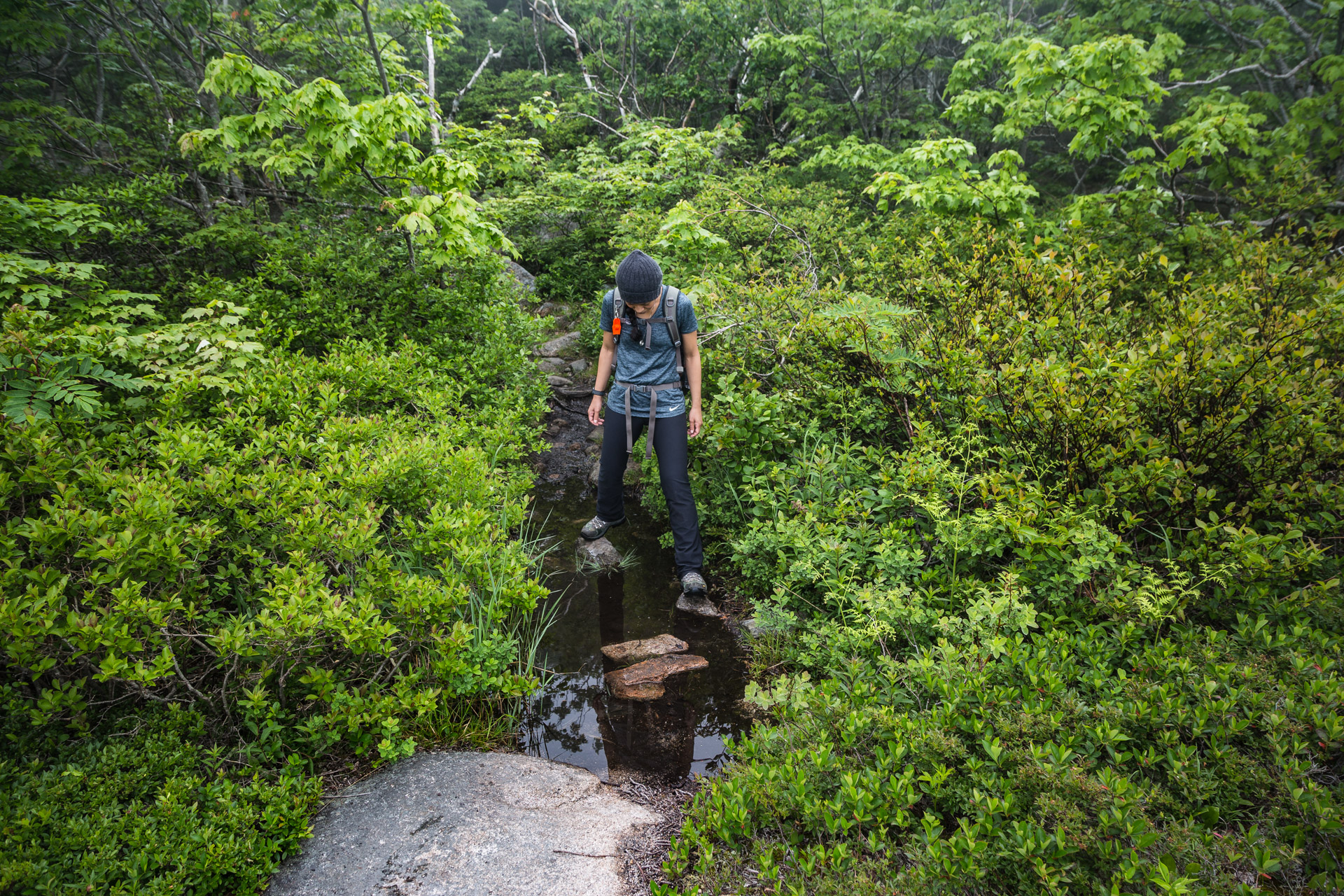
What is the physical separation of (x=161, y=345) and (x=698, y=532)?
12.4ft

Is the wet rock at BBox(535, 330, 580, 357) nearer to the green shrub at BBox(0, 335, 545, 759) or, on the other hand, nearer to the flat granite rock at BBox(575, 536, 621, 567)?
the flat granite rock at BBox(575, 536, 621, 567)

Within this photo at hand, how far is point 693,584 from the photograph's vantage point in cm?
442

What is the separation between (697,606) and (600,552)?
1.07m

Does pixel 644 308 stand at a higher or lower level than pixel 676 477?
higher

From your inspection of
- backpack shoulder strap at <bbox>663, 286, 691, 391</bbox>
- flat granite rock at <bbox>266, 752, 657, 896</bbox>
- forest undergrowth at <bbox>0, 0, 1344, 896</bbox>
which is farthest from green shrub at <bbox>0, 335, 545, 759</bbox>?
backpack shoulder strap at <bbox>663, 286, 691, 391</bbox>

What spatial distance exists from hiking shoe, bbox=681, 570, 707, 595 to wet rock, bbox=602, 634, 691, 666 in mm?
429

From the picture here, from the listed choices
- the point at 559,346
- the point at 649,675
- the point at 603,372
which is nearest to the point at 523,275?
the point at 559,346

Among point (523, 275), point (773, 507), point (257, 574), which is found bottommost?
point (773, 507)

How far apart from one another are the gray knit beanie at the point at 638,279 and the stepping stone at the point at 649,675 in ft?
8.07

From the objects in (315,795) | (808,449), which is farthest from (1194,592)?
(315,795)

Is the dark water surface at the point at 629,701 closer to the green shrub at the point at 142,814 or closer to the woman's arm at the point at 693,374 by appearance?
the woman's arm at the point at 693,374

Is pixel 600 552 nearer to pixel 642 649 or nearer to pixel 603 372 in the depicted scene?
pixel 642 649

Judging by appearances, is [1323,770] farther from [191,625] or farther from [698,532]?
[191,625]

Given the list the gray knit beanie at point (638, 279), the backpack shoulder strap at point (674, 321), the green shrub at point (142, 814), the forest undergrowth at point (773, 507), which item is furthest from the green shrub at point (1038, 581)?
the green shrub at point (142, 814)
